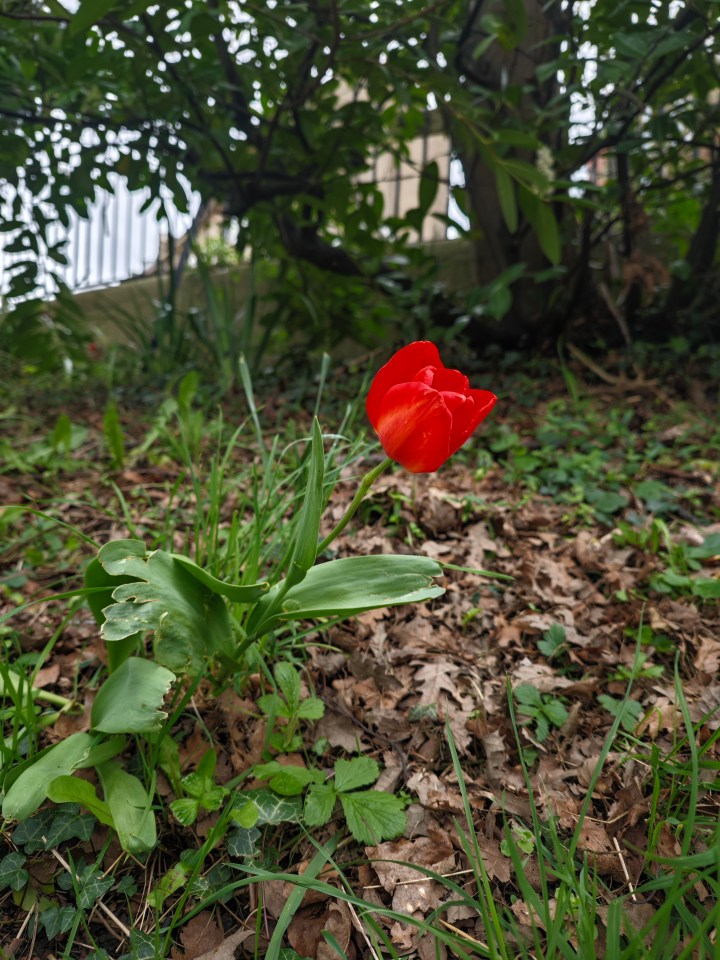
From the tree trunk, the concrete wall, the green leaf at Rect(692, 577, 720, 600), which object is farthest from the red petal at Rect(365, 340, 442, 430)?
the concrete wall

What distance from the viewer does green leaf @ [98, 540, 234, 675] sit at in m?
0.91

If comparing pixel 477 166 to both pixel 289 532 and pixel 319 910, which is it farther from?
pixel 319 910

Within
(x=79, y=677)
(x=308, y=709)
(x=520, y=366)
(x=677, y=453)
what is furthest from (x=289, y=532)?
(x=520, y=366)

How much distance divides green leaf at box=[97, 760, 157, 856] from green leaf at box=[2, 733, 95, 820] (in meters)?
0.06

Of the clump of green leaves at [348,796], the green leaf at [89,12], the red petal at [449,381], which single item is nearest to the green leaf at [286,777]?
the clump of green leaves at [348,796]

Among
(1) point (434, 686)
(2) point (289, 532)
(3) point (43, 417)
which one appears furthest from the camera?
(3) point (43, 417)

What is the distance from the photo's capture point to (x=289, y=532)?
1363 mm

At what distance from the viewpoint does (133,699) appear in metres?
0.94

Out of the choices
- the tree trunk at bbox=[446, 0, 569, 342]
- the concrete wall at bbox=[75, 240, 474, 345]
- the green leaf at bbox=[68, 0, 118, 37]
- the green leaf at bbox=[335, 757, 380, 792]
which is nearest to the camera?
the green leaf at bbox=[335, 757, 380, 792]

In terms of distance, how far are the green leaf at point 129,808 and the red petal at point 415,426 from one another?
2.16 feet

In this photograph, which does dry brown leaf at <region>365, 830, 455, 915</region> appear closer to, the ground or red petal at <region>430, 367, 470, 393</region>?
the ground

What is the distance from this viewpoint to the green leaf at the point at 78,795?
0.87 metres

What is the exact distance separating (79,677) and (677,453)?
2006 millimetres

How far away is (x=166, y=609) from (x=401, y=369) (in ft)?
1.63
